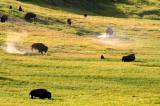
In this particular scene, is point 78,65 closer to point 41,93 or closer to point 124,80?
point 124,80

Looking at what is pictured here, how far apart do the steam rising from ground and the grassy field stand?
18cm

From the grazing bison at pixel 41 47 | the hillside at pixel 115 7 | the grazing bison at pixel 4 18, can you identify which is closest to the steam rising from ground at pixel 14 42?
the grazing bison at pixel 41 47

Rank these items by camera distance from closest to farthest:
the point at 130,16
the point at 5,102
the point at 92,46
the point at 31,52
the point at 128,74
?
1. the point at 5,102
2. the point at 128,74
3. the point at 31,52
4. the point at 92,46
5. the point at 130,16

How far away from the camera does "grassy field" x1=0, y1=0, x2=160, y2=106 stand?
45.7m

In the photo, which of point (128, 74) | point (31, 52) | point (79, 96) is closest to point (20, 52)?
point (31, 52)

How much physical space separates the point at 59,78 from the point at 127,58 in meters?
16.9

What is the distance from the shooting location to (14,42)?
80688 mm

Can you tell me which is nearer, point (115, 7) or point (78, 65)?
point (78, 65)

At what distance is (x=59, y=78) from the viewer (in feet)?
180

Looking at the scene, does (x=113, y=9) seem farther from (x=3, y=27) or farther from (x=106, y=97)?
(x=106, y=97)

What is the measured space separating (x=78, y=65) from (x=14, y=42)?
19.3 metres

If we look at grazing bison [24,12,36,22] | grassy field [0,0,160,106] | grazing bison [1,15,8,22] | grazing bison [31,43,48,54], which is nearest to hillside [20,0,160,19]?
grassy field [0,0,160,106]

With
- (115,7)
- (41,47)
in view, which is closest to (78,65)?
(41,47)

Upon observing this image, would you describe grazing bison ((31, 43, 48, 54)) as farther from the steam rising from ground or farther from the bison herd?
the steam rising from ground
